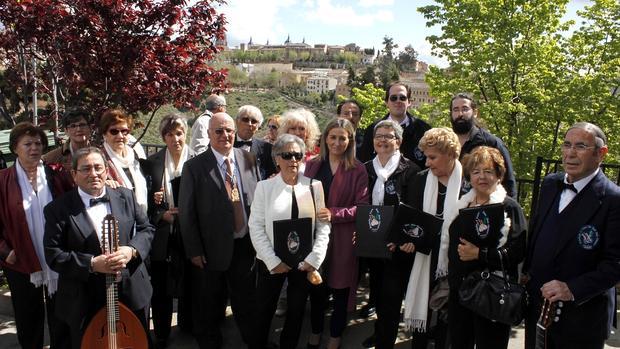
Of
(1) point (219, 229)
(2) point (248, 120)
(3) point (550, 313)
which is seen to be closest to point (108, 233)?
(1) point (219, 229)

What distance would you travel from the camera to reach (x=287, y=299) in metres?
3.81

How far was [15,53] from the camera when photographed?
206 inches

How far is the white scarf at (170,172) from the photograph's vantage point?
414cm

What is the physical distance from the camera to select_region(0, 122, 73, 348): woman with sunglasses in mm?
3586

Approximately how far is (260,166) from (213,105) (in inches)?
52.9

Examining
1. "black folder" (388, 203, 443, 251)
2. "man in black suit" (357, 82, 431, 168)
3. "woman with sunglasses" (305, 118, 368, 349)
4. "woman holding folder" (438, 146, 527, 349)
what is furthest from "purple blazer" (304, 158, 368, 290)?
"man in black suit" (357, 82, 431, 168)

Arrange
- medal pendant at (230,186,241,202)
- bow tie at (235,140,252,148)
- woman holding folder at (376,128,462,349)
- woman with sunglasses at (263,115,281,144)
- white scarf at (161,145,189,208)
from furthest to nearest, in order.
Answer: woman with sunglasses at (263,115,281,144), bow tie at (235,140,252,148), white scarf at (161,145,189,208), medal pendant at (230,186,241,202), woman holding folder at (376,128,462,349)

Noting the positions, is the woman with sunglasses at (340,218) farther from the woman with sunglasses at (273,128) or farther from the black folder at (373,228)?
the woman with sunglasses at (273,128)

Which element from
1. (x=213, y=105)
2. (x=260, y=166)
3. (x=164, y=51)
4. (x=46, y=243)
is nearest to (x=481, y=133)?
(x=260, y=166)

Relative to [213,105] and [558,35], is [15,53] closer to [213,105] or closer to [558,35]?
[213,105]

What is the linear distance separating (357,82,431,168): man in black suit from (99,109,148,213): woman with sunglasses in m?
2.28

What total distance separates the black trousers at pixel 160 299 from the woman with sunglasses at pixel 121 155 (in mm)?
622

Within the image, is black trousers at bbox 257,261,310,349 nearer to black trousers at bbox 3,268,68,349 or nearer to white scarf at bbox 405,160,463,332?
white scarf at bbox 405,160,463,332

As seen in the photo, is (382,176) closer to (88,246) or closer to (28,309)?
(88,246)
